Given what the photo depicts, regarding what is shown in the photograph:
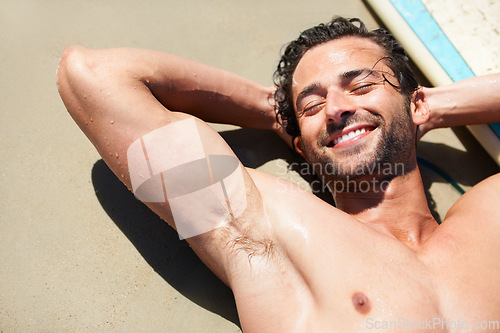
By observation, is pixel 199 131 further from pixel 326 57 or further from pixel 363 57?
pixel 363 57

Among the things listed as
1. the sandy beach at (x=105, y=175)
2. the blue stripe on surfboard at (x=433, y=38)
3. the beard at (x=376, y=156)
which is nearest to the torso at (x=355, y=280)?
the beard at (x=376, y=156)

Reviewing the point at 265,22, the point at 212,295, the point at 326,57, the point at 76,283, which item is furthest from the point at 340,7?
the point at 76,283

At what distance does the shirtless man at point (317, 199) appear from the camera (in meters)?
1.29

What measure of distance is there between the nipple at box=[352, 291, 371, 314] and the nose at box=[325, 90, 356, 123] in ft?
2.25

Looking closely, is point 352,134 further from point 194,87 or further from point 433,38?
point 433,38

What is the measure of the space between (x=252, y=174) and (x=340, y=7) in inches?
62.2

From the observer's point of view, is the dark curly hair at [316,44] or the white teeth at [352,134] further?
the dark curly hair at [316,44]

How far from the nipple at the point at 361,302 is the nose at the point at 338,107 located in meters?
0.69

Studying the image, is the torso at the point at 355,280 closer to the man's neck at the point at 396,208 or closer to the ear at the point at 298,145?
the man's neck at the point at 396,208

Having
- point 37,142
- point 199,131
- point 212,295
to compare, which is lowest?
point 212,295

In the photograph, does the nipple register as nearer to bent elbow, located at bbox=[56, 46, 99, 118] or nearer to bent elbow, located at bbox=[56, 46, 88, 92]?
bent elbow, located at bbox=[56, 46, 99, 118]

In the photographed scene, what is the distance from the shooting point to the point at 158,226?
1.80m

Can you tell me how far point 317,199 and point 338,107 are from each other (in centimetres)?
39

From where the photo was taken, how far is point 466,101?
192 cm
